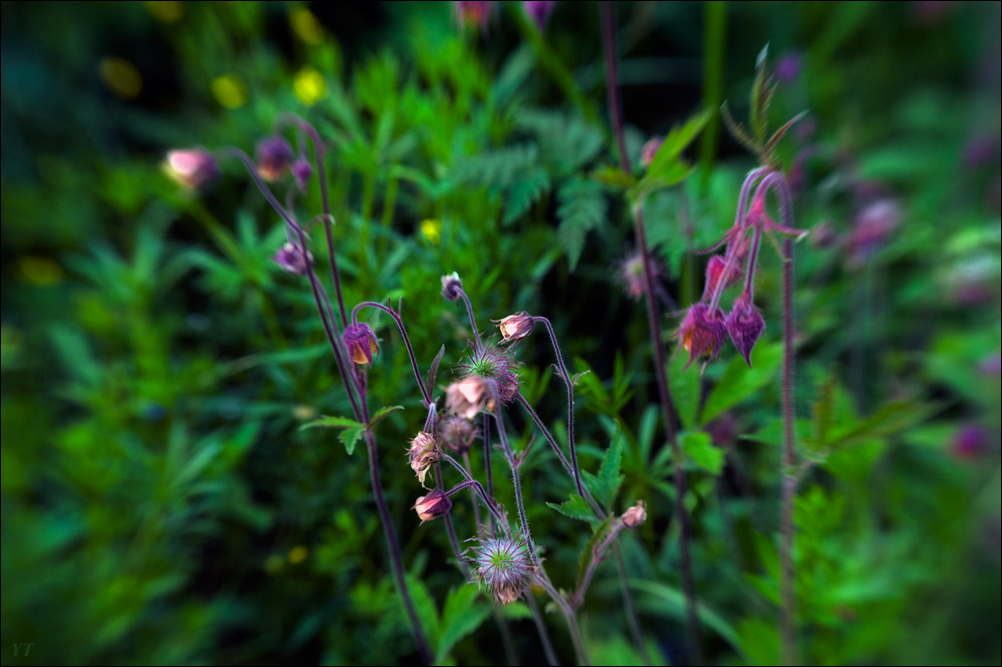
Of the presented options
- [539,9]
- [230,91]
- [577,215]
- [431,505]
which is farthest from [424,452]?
[230,91]

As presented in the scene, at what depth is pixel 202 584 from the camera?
1239mm

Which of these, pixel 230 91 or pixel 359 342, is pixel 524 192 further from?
pixel 230 91

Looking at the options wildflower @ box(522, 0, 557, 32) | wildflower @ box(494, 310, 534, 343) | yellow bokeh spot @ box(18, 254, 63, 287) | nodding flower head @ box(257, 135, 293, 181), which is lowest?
wildflower @ box(494, 310, 534, 343)

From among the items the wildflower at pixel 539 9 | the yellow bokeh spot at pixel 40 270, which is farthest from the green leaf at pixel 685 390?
the yellow bokeh spot at pixel 40 270

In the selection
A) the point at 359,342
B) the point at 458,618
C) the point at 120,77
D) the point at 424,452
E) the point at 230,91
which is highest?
the point at 120,77

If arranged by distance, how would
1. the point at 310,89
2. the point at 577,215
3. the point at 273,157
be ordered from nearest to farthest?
the point at 577,215 → the point at 273,157 → the point at 310,89

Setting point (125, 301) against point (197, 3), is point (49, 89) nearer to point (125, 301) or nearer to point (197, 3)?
point (197, 3)

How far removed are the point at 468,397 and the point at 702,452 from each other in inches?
14.0

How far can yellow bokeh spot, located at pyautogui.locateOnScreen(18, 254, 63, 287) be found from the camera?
5.29ft

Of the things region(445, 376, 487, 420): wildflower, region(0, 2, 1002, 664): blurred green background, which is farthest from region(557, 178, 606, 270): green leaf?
region(445, 376, 487, 420): wildflower

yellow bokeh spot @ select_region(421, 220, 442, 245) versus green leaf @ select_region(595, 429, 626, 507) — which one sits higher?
yellow bokeh spot @ select_region(421, 220, 442, 245)

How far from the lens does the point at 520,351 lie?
893 millimetres

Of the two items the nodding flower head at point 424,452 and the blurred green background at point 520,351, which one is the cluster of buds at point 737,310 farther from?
the nodding flower head at point 424,452

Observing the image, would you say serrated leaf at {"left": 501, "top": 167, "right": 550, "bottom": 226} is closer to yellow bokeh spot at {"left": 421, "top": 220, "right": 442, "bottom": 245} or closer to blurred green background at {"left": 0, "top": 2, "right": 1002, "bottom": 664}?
blurred green background at {"left": 0, "top": 2, "right": 1002, "bottom": 664}
